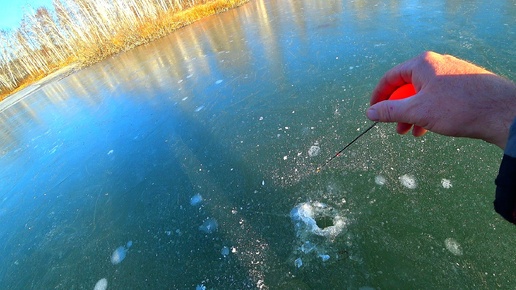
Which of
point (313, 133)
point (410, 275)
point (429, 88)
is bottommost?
point (410, 275)

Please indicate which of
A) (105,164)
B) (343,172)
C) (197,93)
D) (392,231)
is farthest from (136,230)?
(197,93)

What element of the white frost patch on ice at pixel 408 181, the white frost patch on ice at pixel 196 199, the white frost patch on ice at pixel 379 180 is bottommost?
the white frost patch on ice at pixel 408 181

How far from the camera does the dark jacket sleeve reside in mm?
697

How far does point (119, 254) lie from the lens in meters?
2.24

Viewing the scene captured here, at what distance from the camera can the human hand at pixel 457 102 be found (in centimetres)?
93

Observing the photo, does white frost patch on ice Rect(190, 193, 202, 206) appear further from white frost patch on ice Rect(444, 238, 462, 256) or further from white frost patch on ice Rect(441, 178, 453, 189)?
white frost patch on ice Rect(441, 178, 453, 189)

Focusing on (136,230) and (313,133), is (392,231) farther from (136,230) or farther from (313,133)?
(136,230)

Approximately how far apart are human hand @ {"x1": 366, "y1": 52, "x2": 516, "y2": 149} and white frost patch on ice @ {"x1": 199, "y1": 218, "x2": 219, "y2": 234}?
5.36 ft

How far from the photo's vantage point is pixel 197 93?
483 centimetres

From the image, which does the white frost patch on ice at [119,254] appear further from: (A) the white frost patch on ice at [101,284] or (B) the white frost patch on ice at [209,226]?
(B) the white frost patch on ice at [209,226]

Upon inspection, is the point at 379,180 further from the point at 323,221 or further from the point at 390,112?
the point at 390,112

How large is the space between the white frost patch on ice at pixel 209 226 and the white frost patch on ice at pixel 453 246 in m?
1.67

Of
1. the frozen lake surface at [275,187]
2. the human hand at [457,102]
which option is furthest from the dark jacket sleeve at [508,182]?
the frozen lake surface at [275,187]

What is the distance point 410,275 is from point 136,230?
2.25 meters
